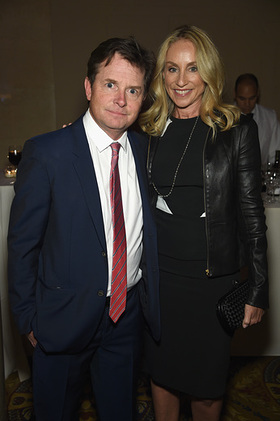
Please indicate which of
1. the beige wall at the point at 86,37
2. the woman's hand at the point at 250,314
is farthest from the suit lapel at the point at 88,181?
the beige wall at the point at 86,37

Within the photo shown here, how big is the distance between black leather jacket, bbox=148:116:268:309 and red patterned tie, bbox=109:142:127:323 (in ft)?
1.23

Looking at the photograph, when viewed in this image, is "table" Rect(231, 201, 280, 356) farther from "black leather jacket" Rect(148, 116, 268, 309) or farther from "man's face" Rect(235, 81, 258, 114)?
"man's face" Rect(235, 81, 258, 114)

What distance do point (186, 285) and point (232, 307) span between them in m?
0.21

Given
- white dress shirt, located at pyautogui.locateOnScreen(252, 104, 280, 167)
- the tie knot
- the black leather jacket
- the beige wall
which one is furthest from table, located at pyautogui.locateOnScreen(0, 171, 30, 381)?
the beige wall

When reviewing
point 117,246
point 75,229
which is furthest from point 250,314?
point 75,229

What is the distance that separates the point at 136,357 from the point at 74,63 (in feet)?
14.8

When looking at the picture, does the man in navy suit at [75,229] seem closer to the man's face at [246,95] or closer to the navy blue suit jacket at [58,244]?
the navy blue suit jacket at [58,244]

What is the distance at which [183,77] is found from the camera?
5.86ft

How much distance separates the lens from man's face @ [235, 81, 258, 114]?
429 centimetres

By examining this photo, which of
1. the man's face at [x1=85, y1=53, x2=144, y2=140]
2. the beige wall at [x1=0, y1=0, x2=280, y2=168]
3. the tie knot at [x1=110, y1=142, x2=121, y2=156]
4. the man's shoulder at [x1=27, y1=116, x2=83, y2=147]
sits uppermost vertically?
the beige wall at [x1=0, y1=0, x2=280, y2=168]

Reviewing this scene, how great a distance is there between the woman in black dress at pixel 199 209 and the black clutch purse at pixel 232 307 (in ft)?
0.11

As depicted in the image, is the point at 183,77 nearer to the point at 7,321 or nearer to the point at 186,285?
the point at 186,285

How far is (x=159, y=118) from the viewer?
199 cm

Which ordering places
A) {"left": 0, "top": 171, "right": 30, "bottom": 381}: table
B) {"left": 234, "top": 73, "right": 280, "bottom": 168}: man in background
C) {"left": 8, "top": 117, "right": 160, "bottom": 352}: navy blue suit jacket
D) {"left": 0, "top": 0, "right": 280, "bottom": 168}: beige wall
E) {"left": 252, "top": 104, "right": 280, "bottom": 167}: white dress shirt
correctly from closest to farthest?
{"left": 8, "top": 117, "right": 160, "bottom": 352}: navy blue suit jacket, {"left": 0, "top": 171, "right": 30, "bottom": 381}: table, {"left": 234, "top": 73, "right": 280, "bottom": 168}: man in background, {"left": 252, "top": 104, "right": 280, "bottom": 167}: white dress shirt, {"left": 0, "top": 0, "right": 280, "bottom": 168}: beige wall
